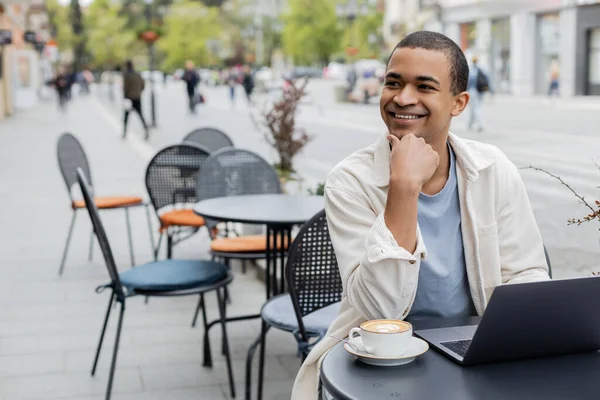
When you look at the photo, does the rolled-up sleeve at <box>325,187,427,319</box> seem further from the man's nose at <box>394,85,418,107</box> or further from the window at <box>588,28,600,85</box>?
the window at <box>588,28,600,85</box>

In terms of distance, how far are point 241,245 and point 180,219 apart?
3.92ft

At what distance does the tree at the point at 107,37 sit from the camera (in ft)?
294

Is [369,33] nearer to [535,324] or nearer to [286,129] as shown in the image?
[286,129]

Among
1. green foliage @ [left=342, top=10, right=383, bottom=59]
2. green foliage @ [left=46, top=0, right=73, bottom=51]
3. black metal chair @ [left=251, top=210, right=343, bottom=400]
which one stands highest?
green foliage @ [left=46, top=0, right=73, bottom=51]

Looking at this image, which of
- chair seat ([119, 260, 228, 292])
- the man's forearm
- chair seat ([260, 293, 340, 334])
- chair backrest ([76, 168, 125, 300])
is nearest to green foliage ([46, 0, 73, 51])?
chair seat ([119, 260, 228, 292])

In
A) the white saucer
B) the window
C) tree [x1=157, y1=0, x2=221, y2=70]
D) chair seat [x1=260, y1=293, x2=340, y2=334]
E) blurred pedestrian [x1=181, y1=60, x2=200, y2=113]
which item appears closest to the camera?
Answer: the white saucer

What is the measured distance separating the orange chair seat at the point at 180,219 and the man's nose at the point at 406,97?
3.93 meters

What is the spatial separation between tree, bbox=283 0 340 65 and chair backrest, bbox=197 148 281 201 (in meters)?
65.1

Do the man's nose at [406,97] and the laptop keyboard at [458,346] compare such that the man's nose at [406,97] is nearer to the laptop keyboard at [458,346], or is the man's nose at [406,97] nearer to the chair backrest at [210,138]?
the laptop keyboard at [458,346]

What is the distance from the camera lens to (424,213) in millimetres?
2234

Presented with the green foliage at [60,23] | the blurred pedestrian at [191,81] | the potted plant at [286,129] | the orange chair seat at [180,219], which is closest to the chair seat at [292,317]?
the orange chair seat at [180,219]

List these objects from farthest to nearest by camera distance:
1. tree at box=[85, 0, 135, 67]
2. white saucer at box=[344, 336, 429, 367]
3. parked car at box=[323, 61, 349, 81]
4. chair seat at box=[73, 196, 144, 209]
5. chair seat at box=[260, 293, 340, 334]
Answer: tree at box=[85, 0, 135, 67], parked car at box=[323, 61, 349, 81], chair seat at box=[73, 196, 144, 209], chair seat at box=[260, 293, 340, 334], white saucer at box=[344, 336, 429, 367]

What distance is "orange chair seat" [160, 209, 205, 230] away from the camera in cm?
603

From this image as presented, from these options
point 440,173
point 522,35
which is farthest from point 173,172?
point 522,35
